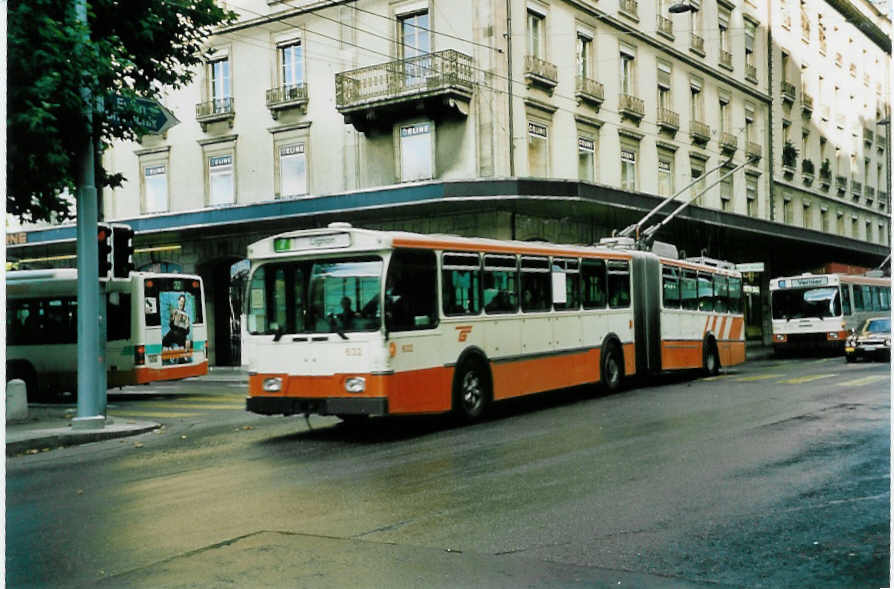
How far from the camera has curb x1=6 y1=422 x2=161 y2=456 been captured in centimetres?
1221

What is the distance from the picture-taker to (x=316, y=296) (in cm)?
1222

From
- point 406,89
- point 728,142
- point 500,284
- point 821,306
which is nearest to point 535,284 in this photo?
point 500,284

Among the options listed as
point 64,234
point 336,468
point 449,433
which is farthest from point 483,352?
point 64,234

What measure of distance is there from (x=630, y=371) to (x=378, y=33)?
1265 centimetres

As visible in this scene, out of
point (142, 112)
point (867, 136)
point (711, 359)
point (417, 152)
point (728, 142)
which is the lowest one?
point (711, 359)

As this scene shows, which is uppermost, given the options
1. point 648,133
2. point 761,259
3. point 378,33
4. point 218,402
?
point 378,33

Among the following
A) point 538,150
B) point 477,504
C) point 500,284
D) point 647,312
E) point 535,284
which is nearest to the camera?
point 477,504

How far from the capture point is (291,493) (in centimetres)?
833

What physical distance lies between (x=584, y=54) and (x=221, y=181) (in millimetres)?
11893

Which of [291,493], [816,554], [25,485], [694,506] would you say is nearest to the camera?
[816,554]

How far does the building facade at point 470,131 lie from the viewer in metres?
24.7

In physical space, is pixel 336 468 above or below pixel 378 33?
below

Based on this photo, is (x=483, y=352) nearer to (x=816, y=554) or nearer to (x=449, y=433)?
(x=449, y=433)

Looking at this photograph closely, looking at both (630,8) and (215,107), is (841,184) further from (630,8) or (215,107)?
(215,107)
